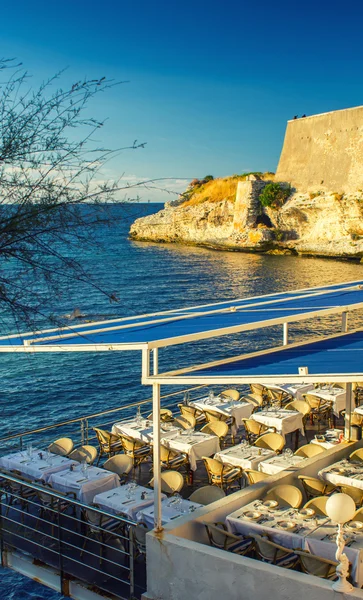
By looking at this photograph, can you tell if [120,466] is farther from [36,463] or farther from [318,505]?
[318,505]

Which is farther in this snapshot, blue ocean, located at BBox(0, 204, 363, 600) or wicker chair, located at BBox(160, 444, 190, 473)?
blue ocean, located at BBox(0, 204, 363, 600)

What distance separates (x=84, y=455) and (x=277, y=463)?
11.1 ft

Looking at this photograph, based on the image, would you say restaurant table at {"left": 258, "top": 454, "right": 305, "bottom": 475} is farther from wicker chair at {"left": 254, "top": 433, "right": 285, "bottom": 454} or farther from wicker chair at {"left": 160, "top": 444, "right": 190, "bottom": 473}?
wicker chair at {"left": 160, "top": 444, "right": 190, "bottom": 473}

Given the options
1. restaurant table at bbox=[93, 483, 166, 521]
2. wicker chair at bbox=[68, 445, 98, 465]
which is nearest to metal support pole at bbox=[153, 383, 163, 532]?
restaurant table at bbox=[93, 483, 166, 521]

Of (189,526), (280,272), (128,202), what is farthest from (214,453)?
(280,272)

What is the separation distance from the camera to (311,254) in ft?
231

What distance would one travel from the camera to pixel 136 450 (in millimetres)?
11594

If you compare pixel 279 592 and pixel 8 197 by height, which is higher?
pixel 8 197

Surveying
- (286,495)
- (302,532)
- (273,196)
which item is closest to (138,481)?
(286,495)

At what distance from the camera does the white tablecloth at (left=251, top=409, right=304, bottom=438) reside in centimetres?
1266

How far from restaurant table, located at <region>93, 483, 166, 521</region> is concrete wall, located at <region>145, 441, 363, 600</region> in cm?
143

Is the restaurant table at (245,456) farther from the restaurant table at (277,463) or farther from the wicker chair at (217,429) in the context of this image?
the wicker chair at (217,429)

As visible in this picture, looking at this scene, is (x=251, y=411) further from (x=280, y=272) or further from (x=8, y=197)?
(x=280, y=272)

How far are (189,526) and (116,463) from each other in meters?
3.54
